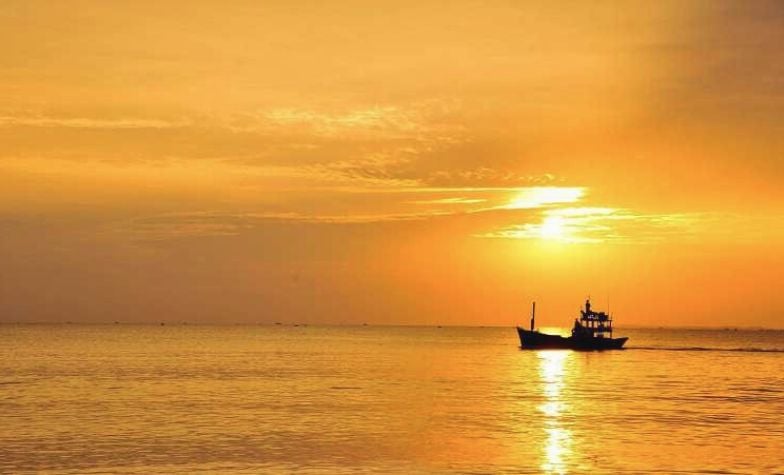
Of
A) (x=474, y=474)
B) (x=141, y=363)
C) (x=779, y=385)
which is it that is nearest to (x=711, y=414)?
(x=474, y=474)

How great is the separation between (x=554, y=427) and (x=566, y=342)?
366 feet

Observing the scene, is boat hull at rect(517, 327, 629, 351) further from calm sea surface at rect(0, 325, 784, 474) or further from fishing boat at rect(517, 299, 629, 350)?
calm sea surface at rect(0, 325, 784, 474)

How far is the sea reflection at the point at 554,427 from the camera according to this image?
41812 millimetres

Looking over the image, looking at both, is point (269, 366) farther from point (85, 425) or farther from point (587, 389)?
point (85, 425)

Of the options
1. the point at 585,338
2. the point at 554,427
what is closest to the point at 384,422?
the point at 554,427

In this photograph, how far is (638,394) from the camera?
78.4m

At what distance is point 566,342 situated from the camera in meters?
164

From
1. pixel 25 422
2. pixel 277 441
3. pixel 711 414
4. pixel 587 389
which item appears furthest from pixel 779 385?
pixel 25 422

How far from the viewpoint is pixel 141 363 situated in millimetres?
124812

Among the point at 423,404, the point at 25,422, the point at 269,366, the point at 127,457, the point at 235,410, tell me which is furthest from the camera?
the point at 269,366

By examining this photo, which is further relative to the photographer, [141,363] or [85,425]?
[141,363]

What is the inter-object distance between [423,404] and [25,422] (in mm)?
27345

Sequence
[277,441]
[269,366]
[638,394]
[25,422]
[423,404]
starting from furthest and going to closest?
1. [269,366]
2. [638,394]
3. [423,404]
4. [25,422]
5. [277,441]

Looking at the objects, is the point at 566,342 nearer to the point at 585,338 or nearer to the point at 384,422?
the point at 585,338
